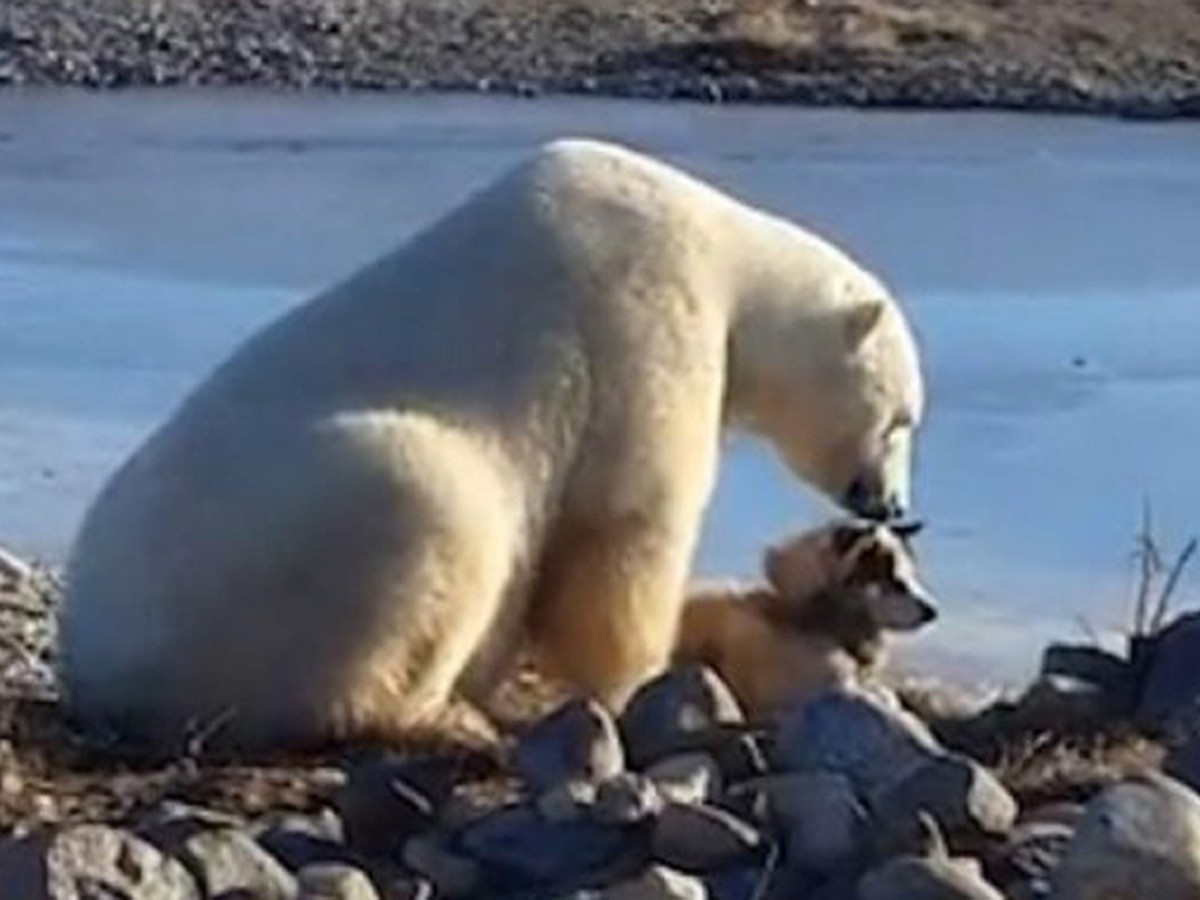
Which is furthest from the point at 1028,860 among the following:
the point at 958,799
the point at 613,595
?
the point at 613,595

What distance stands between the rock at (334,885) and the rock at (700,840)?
438mm

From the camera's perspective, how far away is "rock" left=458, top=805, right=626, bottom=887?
6.06m

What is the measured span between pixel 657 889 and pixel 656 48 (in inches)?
958

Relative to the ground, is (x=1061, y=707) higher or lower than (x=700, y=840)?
lower

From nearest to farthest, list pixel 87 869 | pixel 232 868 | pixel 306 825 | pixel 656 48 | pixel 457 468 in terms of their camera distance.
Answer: pixel 87 869, pixel 232 868, pixel 306 825, pixel 457 468, pixel 656 48

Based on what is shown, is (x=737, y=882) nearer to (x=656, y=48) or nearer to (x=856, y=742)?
(x=856, y=742)

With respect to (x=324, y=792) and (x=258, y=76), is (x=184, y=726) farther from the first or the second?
(x=258, y=76)

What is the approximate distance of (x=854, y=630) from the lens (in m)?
7.82

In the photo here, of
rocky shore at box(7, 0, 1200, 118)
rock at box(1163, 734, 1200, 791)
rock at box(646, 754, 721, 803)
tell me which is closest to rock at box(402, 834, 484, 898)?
rock at box(646, 754, 721, 803)

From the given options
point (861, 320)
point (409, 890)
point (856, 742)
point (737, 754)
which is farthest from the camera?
point (861, 320)

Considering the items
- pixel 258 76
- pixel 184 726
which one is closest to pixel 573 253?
pixel 184 726

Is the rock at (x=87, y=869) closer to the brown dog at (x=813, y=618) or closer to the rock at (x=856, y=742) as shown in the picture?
the rock at (x=856, y=742)

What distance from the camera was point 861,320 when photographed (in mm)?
8023

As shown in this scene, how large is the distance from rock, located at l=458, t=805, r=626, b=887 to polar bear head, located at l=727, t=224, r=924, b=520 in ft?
6.29
